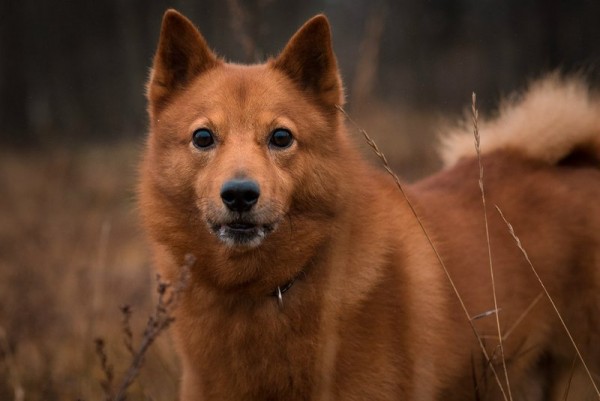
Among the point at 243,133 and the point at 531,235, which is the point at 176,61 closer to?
the point at 243,133

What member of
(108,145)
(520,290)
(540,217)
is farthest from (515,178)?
(108,145)

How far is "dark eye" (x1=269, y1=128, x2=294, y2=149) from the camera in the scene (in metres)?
3.12

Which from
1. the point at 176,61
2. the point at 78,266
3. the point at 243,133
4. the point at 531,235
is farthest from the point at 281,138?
the point at 78,266

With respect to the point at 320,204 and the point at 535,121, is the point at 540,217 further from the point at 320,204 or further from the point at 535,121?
the point at 320,204

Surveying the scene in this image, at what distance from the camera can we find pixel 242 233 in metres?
2.86

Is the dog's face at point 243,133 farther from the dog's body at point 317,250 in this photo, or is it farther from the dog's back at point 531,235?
the dog's back at point 531,235

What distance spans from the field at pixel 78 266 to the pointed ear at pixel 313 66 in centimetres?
43

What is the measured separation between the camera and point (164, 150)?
326cm

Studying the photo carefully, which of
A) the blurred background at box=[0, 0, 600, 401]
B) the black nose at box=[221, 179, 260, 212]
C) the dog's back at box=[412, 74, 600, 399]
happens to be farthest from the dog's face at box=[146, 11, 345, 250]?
the dog's back at box=[412, 74, 600, 399]

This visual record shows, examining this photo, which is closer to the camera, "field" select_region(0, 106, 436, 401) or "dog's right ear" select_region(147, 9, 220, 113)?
"dog's right ear" select_region(147, 9, 220, 113)

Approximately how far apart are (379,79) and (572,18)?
383 centimetres

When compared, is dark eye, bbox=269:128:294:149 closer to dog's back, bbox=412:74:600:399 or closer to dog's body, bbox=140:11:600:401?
dog's body, bbox=140:11:600:401

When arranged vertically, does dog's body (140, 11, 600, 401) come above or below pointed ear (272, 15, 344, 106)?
below

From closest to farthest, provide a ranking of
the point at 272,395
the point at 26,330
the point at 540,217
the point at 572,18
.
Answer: the point at 272,395
the point at 540,217
the point at 26,330
the point at 572,18
